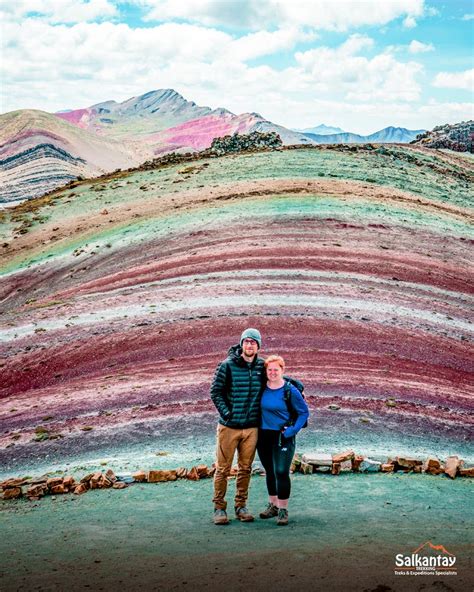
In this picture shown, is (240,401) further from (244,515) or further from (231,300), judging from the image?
(231,300)

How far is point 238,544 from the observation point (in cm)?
679

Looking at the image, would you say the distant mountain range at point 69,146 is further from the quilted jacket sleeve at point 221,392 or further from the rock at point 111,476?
the quilted jacket sleeve at point 221,392

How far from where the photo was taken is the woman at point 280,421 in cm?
699

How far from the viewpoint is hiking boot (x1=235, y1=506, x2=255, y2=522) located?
734cm

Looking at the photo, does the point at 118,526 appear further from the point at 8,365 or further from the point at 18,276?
the point at 18,276

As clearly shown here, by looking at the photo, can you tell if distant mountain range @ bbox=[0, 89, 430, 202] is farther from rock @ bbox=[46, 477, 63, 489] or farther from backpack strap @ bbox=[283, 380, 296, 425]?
backpack strap @ bbox=[283, 380, 296, 425]

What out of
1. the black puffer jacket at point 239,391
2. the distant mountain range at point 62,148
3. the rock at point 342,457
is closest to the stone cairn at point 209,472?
the rock at point 342,457

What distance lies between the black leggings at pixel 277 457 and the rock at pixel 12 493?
3.83 m

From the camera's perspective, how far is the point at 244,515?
A: 7.35 meters

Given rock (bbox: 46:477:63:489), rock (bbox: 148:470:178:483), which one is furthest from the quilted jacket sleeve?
rock (bbox: 46:477:63:489)

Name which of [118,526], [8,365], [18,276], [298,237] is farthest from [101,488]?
[18,276]

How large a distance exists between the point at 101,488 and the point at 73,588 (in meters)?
2.87

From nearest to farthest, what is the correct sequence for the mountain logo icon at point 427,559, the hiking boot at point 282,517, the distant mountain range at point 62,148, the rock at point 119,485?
the mountain logo icon at point 427,559
the hiking boot at point 282,517
the rock at point 119,485
the distant mountain range at point 62,148

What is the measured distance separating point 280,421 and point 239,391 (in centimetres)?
57
